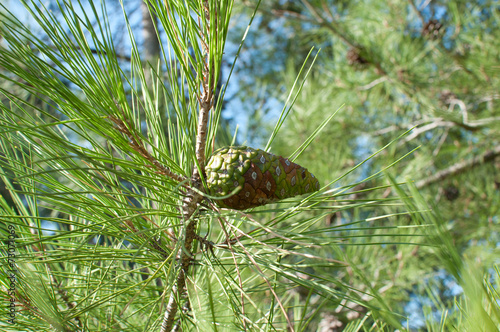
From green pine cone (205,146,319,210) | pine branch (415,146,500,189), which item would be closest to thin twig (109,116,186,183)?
green pine cone (205,146,319,210)

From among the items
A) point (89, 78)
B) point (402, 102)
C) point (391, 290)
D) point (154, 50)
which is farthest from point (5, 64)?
point (154, 50)

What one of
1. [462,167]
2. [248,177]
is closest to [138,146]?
[248,177]

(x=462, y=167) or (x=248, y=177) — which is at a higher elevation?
(x=248, y=177)

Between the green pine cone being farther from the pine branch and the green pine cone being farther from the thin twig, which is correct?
the pine branch

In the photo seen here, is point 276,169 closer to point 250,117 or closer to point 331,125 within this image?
point 331,125

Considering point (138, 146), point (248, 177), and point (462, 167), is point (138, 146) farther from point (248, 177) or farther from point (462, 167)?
point (462, 167)

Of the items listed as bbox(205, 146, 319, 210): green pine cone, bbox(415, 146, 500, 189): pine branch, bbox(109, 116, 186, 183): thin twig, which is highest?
Result: bbox(109, 116, 186, 183): thin twig

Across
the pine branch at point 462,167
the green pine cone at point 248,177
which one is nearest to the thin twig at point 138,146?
the green pine cone at point 248,177

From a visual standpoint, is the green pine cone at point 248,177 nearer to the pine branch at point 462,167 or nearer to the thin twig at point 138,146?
the thin twig at point 138,146
